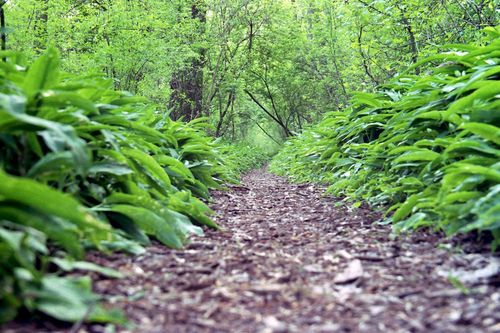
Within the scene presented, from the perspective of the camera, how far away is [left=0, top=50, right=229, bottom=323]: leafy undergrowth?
121cm

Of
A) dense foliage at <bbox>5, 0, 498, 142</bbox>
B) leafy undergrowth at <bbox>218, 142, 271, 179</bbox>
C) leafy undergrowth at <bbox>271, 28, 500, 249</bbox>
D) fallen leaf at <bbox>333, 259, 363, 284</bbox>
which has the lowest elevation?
leafy undergrowth at <bbox>218, 142, 271, 179</bbox>

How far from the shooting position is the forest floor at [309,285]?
1297 millimetres

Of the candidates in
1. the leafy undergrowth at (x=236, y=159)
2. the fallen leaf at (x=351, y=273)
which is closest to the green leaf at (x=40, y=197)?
the fallen leaf at (x=351, y=273)

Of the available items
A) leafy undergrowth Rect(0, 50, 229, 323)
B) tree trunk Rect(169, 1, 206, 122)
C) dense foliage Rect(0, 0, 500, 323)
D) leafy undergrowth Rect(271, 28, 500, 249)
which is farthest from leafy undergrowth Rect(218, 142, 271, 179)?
leafy undergrowth Rect(0, 50, 229, 323)

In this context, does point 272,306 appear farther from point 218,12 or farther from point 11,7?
point 218,12

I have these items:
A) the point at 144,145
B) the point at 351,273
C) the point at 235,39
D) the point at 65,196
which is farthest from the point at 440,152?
the point at 235,39

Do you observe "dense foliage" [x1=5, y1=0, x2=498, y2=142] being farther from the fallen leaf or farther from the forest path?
the fallen leaf

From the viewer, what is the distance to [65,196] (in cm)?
126

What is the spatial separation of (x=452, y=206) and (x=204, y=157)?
3296 mm

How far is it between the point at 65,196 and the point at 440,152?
8.30ft

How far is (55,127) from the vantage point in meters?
1.54

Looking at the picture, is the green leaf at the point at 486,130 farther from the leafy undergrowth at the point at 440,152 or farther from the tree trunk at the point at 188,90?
the tree trunk at the point at 188,90

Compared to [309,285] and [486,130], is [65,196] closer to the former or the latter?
[309,285]

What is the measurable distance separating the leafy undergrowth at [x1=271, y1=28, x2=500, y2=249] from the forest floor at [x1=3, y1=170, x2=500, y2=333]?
175 mm
